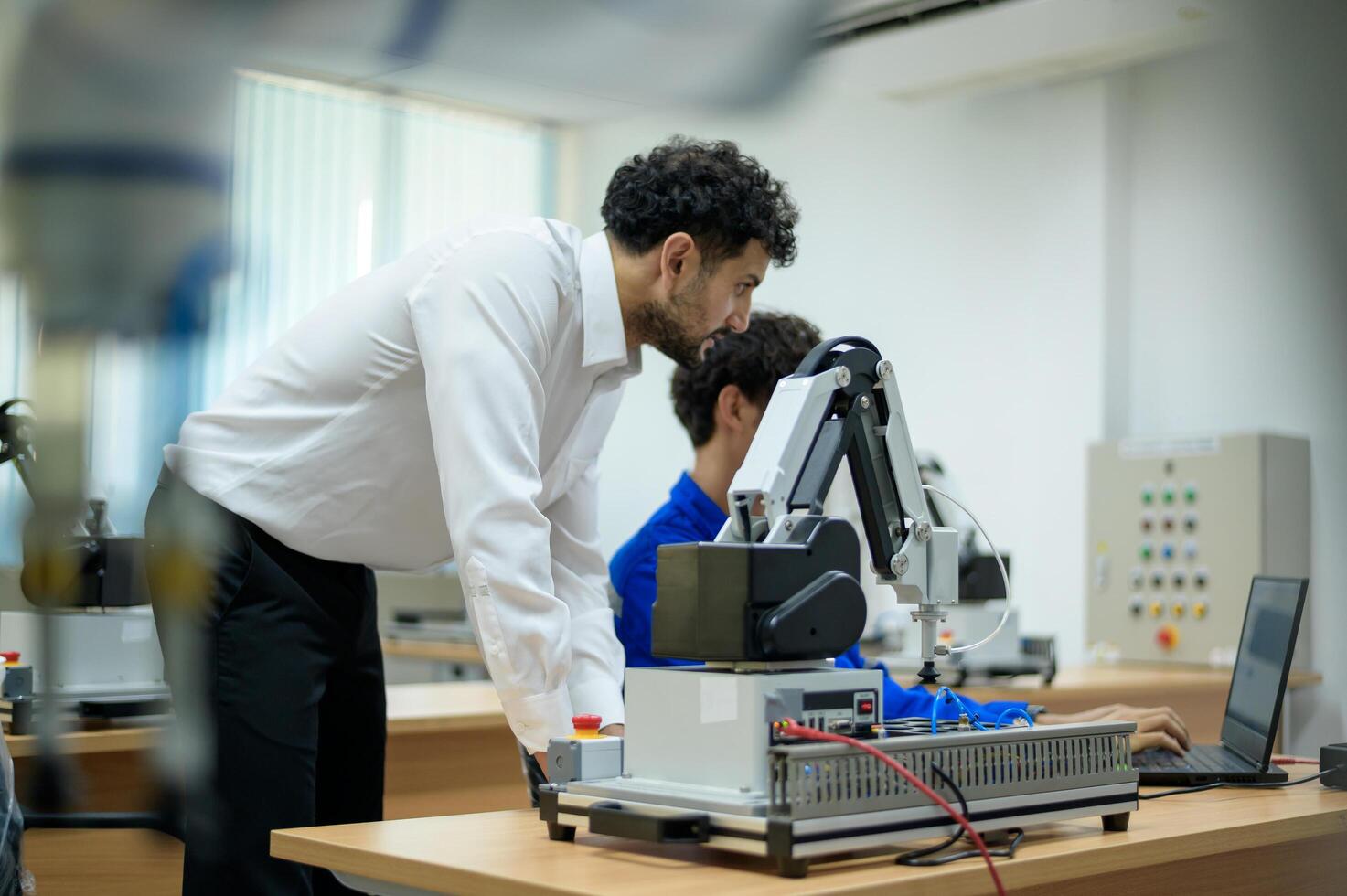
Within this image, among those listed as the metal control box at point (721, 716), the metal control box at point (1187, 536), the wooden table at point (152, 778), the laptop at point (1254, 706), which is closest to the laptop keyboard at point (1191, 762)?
the laptop at point (1254, 706)

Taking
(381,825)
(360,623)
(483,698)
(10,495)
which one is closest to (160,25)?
(10,495)

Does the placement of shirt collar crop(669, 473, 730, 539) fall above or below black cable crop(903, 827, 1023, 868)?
above

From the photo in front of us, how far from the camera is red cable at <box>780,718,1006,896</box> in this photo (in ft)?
2.61

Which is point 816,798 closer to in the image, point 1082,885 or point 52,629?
point 1082,885

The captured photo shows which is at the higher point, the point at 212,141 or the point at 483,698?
the point at 212,141

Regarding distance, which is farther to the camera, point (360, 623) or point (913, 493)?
Result: point (360, 623)

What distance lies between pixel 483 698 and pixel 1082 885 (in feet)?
4.82

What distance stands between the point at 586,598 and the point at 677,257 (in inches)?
15.1

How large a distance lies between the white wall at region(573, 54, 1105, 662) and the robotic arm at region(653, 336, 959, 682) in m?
2.80

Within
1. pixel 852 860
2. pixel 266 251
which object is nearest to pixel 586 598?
pixel 852 860

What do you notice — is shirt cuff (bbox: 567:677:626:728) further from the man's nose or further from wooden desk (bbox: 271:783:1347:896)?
the man's nose

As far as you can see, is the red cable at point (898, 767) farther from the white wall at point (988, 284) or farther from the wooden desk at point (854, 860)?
the white wall at point (988, 284)

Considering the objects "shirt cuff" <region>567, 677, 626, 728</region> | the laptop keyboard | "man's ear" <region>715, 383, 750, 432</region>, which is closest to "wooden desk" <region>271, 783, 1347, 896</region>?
the laptop keyboard

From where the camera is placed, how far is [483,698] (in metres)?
2.27
